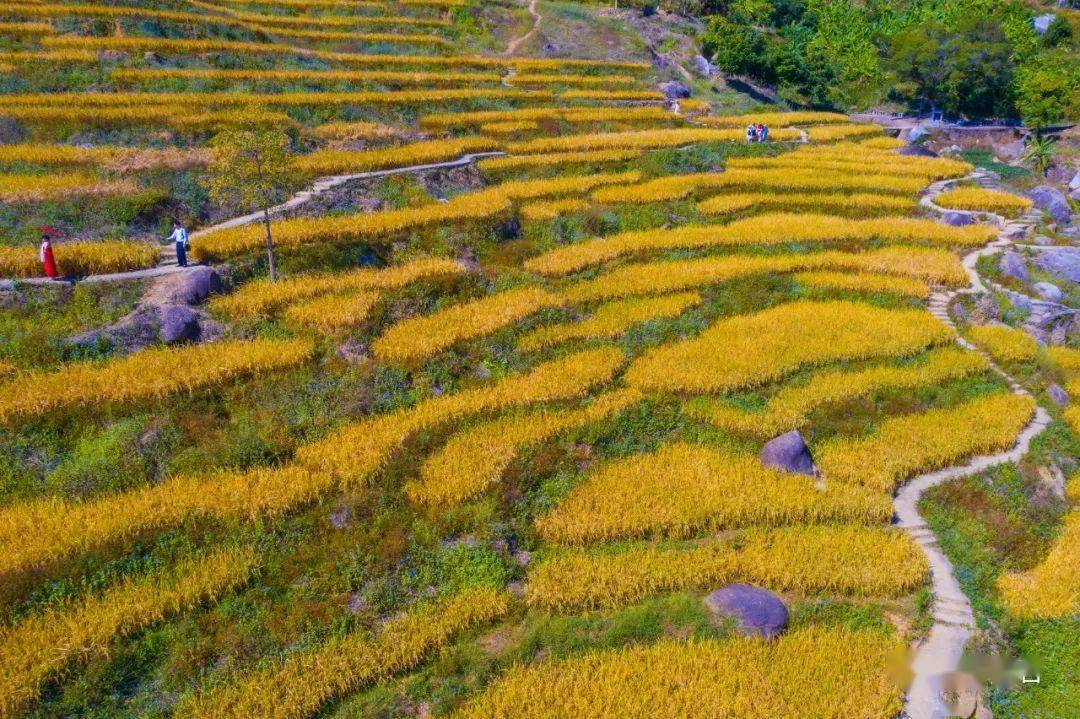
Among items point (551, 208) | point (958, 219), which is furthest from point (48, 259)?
point (958, 219)

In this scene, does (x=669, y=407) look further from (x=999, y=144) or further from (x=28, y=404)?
(x=999, y=144)

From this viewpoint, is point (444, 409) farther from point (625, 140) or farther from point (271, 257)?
point (625, 140)

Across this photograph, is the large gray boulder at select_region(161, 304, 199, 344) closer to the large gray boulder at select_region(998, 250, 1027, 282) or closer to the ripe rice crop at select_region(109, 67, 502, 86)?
the ripe rice crop at select_region(109, 67, 502, 86)

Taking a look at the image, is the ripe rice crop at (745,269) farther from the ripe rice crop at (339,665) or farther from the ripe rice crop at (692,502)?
the ripe rice crop at (339,665)

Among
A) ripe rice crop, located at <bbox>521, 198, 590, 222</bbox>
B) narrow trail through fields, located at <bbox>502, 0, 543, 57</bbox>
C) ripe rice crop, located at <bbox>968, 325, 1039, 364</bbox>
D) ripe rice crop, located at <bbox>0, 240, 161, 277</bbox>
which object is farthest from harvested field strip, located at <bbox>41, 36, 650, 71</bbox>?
ripe rice crop, located at <bbox>968, 325, 1039, 364</bbox>

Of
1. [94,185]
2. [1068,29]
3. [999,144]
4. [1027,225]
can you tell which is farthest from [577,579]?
[1068,29]
